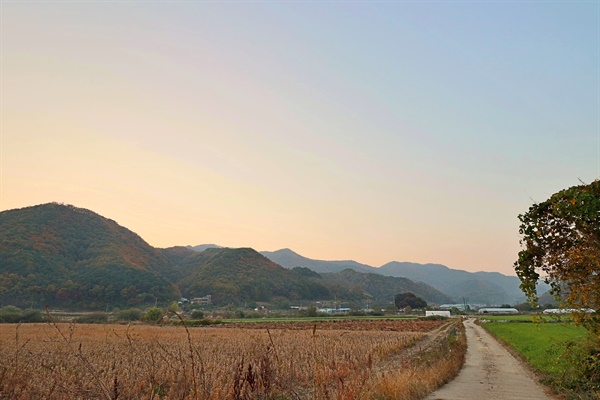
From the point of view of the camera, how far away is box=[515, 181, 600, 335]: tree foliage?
507 inches

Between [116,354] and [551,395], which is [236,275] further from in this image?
[551,395]

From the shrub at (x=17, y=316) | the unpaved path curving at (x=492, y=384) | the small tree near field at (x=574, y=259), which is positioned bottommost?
the shrub at (x=17, y=316)

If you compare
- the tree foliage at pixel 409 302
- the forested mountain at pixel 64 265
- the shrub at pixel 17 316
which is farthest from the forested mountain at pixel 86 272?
the tree foliage at pixel 409 302

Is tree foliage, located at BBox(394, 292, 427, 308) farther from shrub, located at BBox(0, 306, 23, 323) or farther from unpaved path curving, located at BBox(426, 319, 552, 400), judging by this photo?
unpaved path curving, located at BBox(426, 319, 552, 400)

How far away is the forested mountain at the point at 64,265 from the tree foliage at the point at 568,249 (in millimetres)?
128516

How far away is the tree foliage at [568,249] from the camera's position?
42.2ft

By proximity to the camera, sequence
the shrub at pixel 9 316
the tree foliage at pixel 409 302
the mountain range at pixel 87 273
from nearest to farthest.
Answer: the shrub at pixel 9 316
the mountain range at pixel 87 273
the tree foliage at pixel 409 302

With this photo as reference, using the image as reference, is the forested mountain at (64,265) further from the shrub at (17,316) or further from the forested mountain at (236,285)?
the shrub at (17,316)

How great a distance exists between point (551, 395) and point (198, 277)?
18438cm

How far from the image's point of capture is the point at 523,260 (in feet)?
48.1

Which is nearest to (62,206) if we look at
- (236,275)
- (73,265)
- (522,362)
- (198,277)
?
(73,265)

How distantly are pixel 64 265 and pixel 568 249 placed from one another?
519 feet

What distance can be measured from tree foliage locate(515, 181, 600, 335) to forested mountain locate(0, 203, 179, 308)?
129 metres

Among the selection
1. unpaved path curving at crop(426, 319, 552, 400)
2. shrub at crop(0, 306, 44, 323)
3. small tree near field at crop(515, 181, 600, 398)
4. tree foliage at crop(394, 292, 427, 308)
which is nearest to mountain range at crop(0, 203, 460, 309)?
shrub at crop(0, 306, 44, 323)
